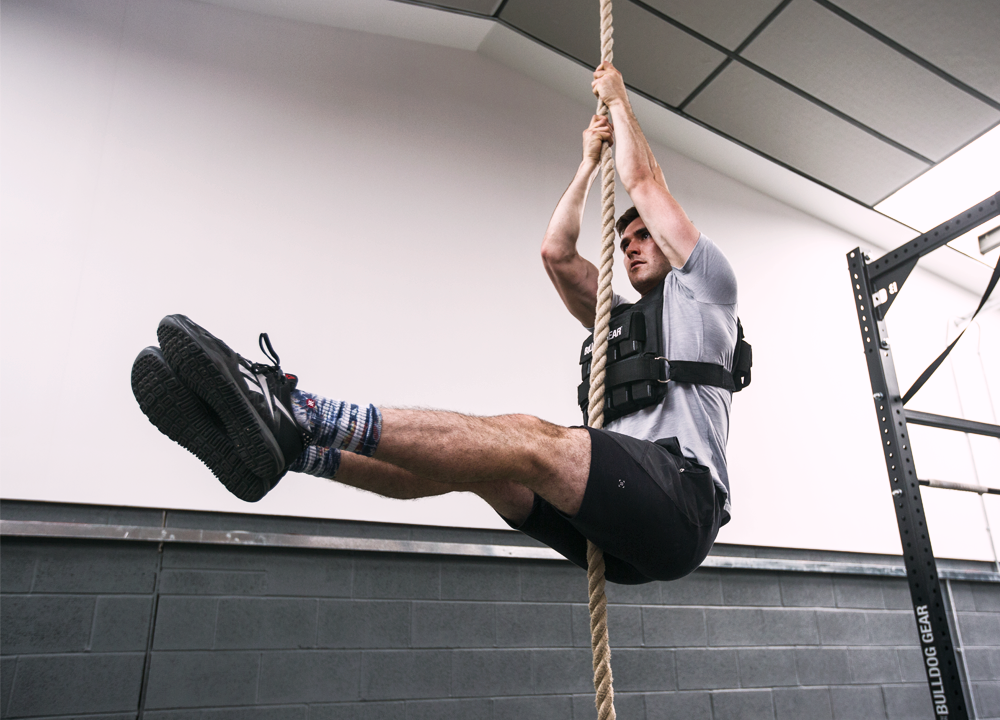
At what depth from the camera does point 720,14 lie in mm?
3389

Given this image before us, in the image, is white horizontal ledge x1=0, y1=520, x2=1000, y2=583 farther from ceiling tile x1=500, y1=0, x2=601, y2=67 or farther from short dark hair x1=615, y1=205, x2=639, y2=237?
ceiling tile x1=500, y1=0, x2=601, y2=67

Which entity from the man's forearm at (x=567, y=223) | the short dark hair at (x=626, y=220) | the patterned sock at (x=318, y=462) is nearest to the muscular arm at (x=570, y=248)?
the man's forearm at (x=567, y=223)

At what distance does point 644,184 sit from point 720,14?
6.47 ft

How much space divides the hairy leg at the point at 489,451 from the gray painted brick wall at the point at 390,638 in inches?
58.3

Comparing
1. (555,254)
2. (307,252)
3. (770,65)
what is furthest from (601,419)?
(770,65)

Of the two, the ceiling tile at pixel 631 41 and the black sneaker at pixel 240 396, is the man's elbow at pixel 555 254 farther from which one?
the ceiling tile at pixel 631 41

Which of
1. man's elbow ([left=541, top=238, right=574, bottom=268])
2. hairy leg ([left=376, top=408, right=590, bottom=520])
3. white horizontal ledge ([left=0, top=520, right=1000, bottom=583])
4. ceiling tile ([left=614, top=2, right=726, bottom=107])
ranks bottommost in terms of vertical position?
hairy leg ([left=376, top=408, right=590, bottom=520])

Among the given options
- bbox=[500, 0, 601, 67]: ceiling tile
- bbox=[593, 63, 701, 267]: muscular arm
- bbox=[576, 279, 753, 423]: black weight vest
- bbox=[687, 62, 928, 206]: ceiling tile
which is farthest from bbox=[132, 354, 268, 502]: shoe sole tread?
bbox=[687, 62, 928, 206]: ceiling tile

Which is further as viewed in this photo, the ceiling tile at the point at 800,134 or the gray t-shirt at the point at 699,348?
the ceiling tile at the point at 800,134

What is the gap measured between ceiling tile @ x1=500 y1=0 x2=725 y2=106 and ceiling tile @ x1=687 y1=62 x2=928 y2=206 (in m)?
0.17

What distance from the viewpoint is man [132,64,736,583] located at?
4.17 feet

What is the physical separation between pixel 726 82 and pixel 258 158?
7.91 ft

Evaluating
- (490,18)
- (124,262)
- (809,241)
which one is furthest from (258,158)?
(809,241)

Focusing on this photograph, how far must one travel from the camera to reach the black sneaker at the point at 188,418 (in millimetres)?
1303
